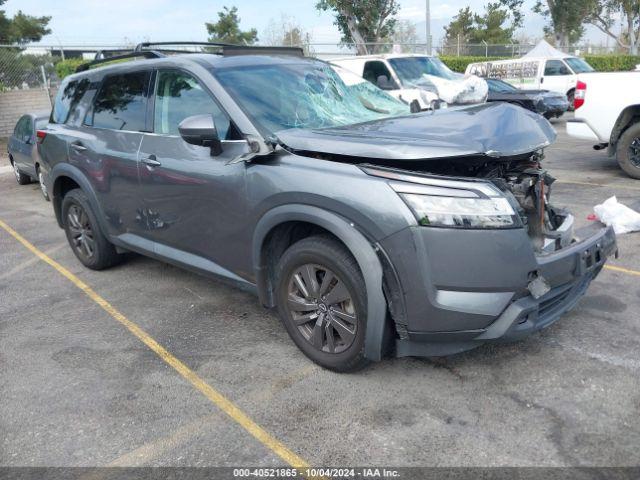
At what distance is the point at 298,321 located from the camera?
334 centimetres

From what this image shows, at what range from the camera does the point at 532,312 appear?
282 centimetres

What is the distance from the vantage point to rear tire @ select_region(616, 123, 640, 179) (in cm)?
770

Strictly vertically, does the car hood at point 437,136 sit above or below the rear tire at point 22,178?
above

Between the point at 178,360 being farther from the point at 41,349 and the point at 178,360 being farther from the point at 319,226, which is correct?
the point at 319,226

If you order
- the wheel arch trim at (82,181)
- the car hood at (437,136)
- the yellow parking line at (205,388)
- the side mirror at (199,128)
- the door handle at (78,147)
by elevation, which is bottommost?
the yellow parking line at (205,388)

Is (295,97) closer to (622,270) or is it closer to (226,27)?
(622,270)

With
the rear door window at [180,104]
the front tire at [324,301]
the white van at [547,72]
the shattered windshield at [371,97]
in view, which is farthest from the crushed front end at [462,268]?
the white van at [547,72]

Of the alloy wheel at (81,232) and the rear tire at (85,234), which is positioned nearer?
the rear tire at (85,234)

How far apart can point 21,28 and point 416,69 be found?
20.3 meters

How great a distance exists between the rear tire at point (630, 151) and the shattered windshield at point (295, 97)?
16.4 ft

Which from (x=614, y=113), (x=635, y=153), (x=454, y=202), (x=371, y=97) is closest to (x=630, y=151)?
(x=635, y=153)

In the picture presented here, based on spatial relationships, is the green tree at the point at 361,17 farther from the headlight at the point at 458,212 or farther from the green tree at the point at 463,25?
the headlight at the point at 458,212

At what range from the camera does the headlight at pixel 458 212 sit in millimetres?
2666

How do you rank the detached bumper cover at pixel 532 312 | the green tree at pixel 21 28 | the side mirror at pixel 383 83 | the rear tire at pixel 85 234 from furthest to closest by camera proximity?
1. the green tree at pixel 21 28
2. the side mirror at pixel 383 83
3. the rear tire at pixel 85 234
4. the detached bumper cover at pixel 532 312
